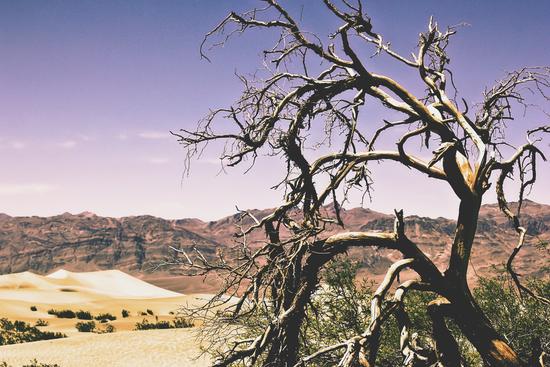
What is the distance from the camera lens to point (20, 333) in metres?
32.3

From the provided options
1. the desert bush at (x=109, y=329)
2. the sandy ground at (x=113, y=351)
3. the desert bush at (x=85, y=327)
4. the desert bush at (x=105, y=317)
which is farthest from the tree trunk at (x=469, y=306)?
the desert bush at (x=105, y=317)

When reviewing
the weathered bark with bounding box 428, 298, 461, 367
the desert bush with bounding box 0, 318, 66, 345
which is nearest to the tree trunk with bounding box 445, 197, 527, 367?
the weathered bark with bounding box 428, 298, 461, 367

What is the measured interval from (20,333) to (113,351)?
11280 millimetres

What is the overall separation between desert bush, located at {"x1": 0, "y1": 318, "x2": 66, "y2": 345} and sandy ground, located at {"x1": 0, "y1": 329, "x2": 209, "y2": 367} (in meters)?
3.83

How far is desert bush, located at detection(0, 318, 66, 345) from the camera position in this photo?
3003 centimetres

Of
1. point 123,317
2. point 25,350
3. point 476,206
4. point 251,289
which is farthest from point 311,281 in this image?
point 123,317

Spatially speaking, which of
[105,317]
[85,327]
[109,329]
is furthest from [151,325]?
[105,317]

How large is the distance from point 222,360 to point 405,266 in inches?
87.4

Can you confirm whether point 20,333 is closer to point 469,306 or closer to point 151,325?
point 151,325

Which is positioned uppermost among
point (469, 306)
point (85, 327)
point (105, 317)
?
point (469, 306)

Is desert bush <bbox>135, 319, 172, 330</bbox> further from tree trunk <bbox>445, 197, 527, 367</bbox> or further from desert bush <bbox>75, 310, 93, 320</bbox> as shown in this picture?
tree trunk <bbox>445, 197, 527, 367</bbox>

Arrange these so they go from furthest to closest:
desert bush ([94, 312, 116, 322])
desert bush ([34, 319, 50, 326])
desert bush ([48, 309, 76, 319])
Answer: desert bush ([48, 309, 76, 319]) → desert bush ([94, 312, 116, 322]) → desert bush ([34, 319, 50, 326])

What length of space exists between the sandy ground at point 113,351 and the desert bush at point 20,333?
3831mm

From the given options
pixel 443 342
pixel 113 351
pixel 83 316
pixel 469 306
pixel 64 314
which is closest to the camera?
pixel 443 342
